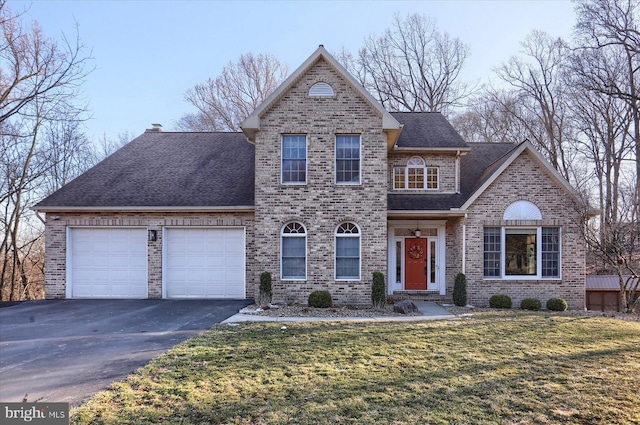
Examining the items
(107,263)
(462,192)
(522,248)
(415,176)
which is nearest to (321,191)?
(415,176)

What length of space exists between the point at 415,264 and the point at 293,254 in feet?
16.5

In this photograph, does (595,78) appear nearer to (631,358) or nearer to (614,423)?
(631,358)

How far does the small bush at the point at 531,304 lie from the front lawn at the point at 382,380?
3.90 m

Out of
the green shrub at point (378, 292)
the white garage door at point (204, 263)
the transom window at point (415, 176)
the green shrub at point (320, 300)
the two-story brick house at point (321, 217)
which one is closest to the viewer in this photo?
the green shrub at point (320, 300)

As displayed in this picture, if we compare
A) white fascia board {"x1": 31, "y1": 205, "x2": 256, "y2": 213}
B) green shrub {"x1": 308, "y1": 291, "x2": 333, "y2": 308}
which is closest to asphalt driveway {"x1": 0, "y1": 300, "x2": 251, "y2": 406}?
green shrub {"x1": 308, "y1": 291, "x2": 333, "y2": 308}

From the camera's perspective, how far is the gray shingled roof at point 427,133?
14539 millimetres

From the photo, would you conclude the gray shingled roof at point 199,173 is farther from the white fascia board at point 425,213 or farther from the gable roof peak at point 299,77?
the gable roof peak at point 299,77

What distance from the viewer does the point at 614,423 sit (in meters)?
4.27

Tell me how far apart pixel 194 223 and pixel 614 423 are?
1248cm

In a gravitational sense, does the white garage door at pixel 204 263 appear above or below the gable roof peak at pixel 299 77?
below

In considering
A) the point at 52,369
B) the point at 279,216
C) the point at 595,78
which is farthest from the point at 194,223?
the point at 595,78

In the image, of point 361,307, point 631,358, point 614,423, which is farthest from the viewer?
point 361,307

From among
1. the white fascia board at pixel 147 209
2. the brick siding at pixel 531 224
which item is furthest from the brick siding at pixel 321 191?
the brick siding at pixel 531 224

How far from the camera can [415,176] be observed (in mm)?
14750
